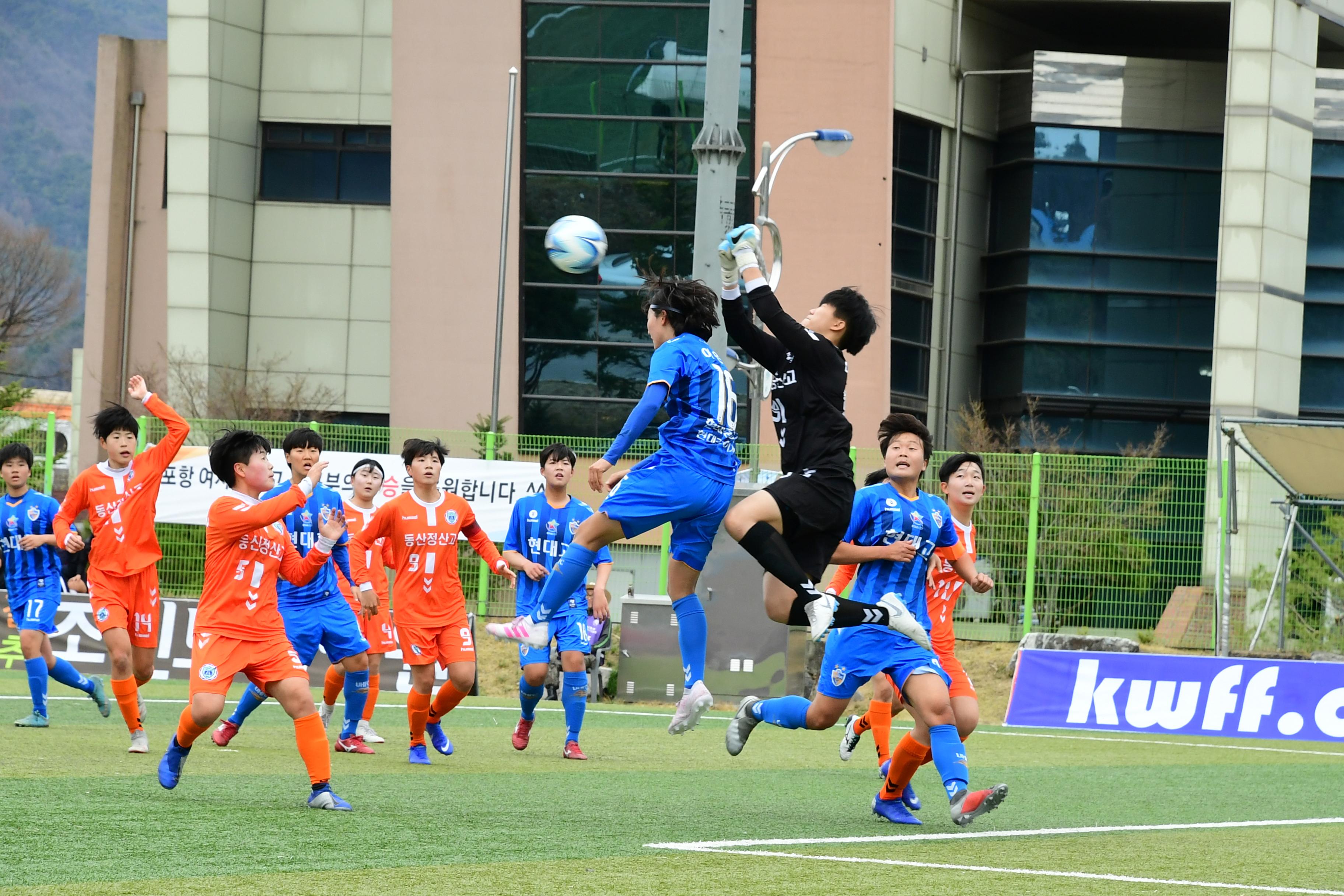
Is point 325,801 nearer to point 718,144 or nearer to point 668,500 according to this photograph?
point 668,500

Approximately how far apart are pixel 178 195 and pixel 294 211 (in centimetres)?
274

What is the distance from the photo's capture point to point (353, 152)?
126 ft

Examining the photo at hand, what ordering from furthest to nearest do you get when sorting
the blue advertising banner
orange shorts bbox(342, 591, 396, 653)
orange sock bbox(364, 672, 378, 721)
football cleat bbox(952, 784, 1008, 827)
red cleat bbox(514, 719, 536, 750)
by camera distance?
the blue advertising banner, orange sock bbox(364, 672, 378, 721), orange shorts bbox(342, 591, 396, 653), red cleat bbox(514, 719, 536, 750), football cleat bbox(952, 784, 1008, 827)

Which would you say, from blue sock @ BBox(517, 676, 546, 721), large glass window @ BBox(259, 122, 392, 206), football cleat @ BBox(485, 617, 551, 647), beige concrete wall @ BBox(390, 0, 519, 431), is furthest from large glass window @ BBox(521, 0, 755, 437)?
football cleat @ BBox(485, 617, 551, 647)

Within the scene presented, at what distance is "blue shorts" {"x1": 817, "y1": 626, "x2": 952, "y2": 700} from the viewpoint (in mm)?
7621

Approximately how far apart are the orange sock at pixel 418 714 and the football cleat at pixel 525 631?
2168 mm

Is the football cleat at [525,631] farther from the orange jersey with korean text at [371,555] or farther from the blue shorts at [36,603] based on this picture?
the blue shorts at [36,603]

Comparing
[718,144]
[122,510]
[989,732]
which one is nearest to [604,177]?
[718,144]

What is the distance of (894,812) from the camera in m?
8.02

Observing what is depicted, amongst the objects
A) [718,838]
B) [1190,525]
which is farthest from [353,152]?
[718,838]

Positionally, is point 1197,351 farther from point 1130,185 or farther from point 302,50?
point 302,50

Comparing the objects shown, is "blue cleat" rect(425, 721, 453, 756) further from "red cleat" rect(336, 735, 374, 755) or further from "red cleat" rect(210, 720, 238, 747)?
"red cleat" rect(210, 720, 238, 747)

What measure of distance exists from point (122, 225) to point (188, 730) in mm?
35812

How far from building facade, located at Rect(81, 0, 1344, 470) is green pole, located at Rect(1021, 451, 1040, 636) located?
13843 mm
